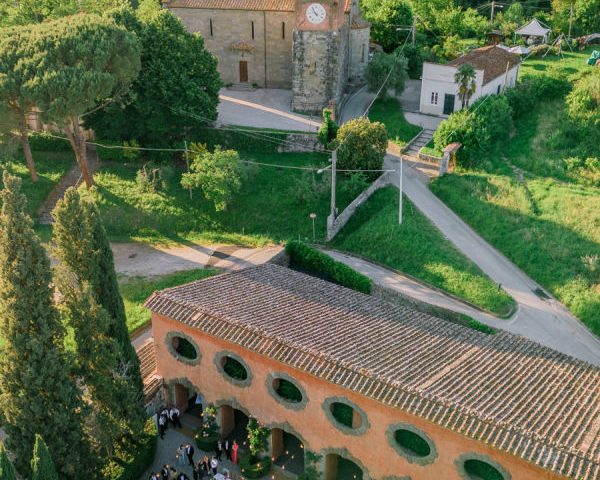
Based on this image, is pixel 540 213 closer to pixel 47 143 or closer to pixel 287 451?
pixel 287 451

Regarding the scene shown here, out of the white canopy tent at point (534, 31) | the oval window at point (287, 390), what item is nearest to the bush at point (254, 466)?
the oval window at point (287, 390)

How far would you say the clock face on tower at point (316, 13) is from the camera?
174 ft

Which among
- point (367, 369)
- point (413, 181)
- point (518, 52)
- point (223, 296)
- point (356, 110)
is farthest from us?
point (518, 52)

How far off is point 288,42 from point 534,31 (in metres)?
27.3

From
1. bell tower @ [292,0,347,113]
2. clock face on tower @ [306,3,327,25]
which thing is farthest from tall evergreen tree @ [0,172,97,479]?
clock face on tower @ [306,3,327,25]

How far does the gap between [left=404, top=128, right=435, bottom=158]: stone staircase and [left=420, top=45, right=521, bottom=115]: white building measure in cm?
361

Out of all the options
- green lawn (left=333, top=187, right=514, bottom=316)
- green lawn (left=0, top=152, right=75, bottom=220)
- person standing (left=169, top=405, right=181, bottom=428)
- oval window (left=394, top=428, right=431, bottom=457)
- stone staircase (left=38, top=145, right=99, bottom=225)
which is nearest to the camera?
Answer: oval window (left=394, top=428, right=431, bottom=457)

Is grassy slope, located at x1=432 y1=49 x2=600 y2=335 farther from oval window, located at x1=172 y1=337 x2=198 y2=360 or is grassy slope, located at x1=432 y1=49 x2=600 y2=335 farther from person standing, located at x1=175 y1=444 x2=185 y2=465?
person standing, located at x1=175 y1=444 x2=185 y2=465

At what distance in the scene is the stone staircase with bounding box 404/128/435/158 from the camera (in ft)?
169

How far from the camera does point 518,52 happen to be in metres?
64.3

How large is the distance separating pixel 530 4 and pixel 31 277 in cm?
7541

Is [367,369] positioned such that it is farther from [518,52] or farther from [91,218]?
[518,52]

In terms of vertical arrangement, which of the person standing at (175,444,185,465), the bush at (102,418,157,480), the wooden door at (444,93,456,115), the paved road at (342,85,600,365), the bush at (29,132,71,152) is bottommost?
the person standing at (175,444,185,465)

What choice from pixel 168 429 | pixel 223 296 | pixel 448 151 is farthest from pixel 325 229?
pixel 168 429
